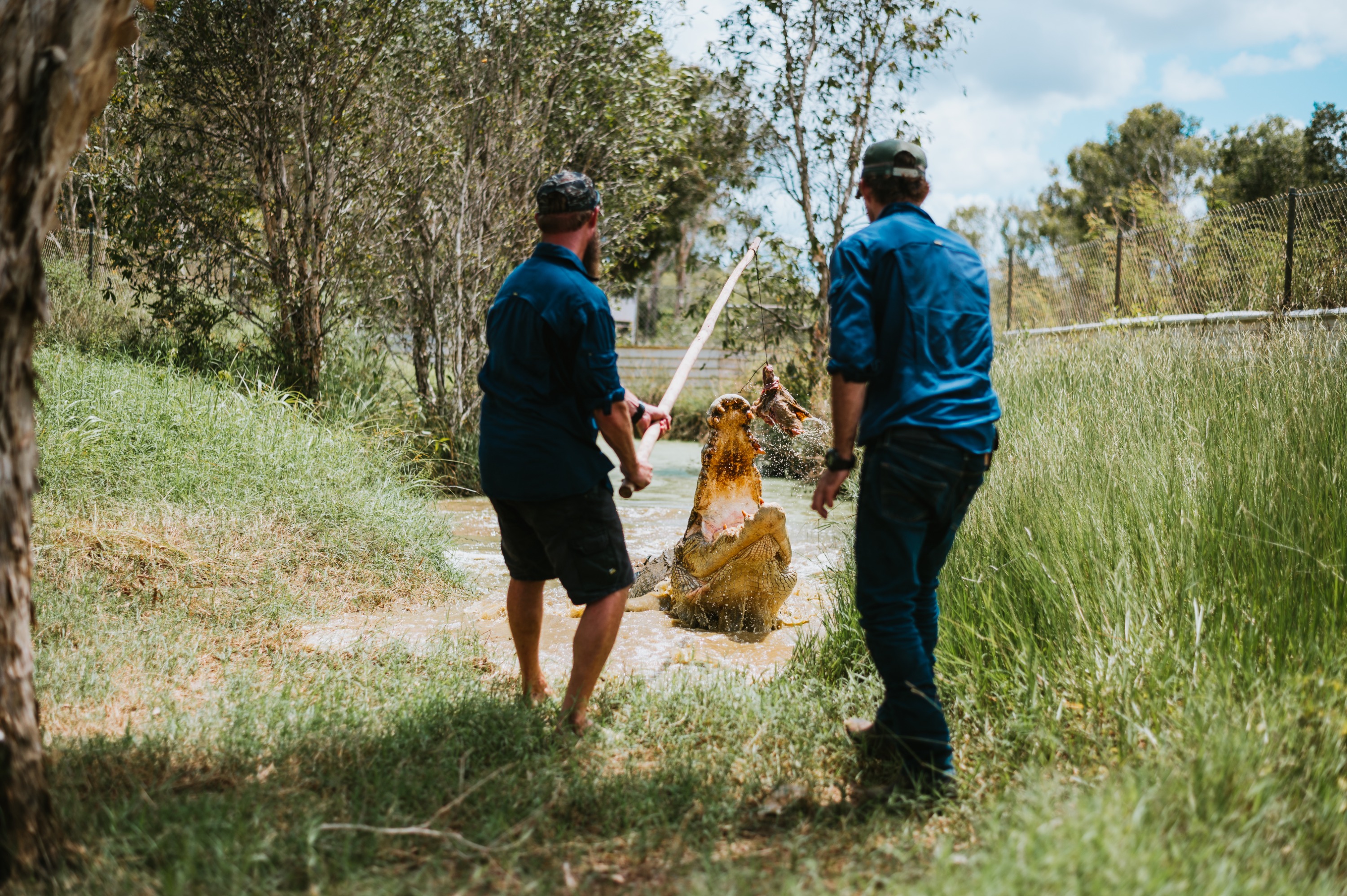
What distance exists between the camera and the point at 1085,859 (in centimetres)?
205

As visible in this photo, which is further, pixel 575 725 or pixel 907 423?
pixel 575 725

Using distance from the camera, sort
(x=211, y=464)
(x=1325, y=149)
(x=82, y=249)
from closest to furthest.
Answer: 1. (x=211, y=464)
2. (x=82, y=249)
3. (x=1325, y=149)

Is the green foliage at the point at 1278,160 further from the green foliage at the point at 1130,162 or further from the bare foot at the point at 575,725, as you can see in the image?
the bare foot at the point at 575,725

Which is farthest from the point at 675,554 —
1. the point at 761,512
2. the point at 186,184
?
the point at 186,184

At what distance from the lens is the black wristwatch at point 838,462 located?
118 inches

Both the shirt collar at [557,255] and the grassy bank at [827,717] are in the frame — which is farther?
the shirt collar at [557,255]

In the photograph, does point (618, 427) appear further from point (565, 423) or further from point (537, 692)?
point (537, 692)

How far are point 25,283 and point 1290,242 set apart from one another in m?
10.8

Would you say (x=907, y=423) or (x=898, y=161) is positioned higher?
(x=898, y=161)

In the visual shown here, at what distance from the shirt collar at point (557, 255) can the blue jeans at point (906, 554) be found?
4.35 ft

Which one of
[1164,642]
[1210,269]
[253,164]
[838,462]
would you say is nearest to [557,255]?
[838,462]

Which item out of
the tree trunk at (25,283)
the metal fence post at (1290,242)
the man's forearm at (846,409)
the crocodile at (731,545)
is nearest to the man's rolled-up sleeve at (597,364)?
the man's forearm at (846,409)

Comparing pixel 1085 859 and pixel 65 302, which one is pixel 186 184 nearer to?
pixel 65 302

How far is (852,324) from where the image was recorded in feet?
9.51
